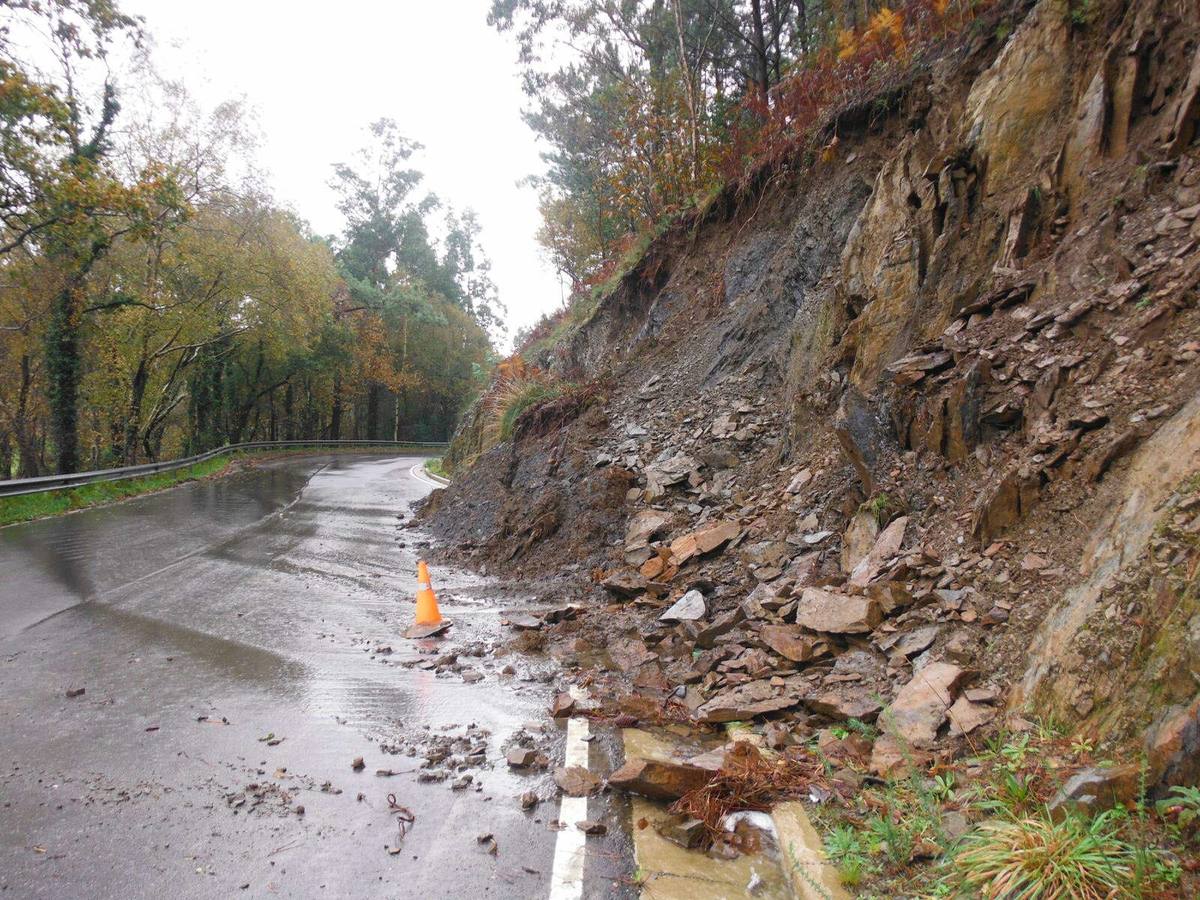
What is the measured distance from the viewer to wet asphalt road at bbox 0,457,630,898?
324 centimetres

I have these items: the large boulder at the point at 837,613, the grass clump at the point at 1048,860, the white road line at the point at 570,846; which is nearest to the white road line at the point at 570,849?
the white road line at the point at 570,846

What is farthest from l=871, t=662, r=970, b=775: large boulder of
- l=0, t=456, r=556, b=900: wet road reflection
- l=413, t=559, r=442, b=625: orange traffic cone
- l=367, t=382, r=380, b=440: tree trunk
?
l=367, t=382, r=380, b=440: tree trunk

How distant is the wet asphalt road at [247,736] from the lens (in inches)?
127

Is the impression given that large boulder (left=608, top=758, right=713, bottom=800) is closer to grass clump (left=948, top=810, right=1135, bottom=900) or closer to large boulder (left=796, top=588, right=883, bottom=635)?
grass clump (left=948, top=810, right=1135, bottom=900)

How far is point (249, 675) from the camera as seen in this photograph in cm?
583

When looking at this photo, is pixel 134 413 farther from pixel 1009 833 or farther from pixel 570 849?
pixel 1009 833

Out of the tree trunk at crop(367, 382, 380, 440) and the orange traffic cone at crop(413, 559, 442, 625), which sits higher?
the tree trunk at crop(367, 382, 380, 440)

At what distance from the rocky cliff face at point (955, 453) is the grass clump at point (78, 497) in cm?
1009

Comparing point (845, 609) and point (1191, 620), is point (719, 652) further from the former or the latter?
point (1191, 620)

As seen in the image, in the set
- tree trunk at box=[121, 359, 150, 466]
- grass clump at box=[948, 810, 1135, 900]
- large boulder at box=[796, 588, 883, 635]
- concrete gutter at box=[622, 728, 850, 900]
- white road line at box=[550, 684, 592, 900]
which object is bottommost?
white road line at box=[550, 684, 592, 900]

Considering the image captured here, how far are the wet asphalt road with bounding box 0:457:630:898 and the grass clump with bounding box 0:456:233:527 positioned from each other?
15.9 ft

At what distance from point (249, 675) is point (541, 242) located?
3105 cm

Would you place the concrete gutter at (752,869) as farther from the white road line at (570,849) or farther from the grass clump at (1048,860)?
the grass clump at (1048,860)

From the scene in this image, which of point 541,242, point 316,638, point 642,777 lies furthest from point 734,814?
point 541,242
